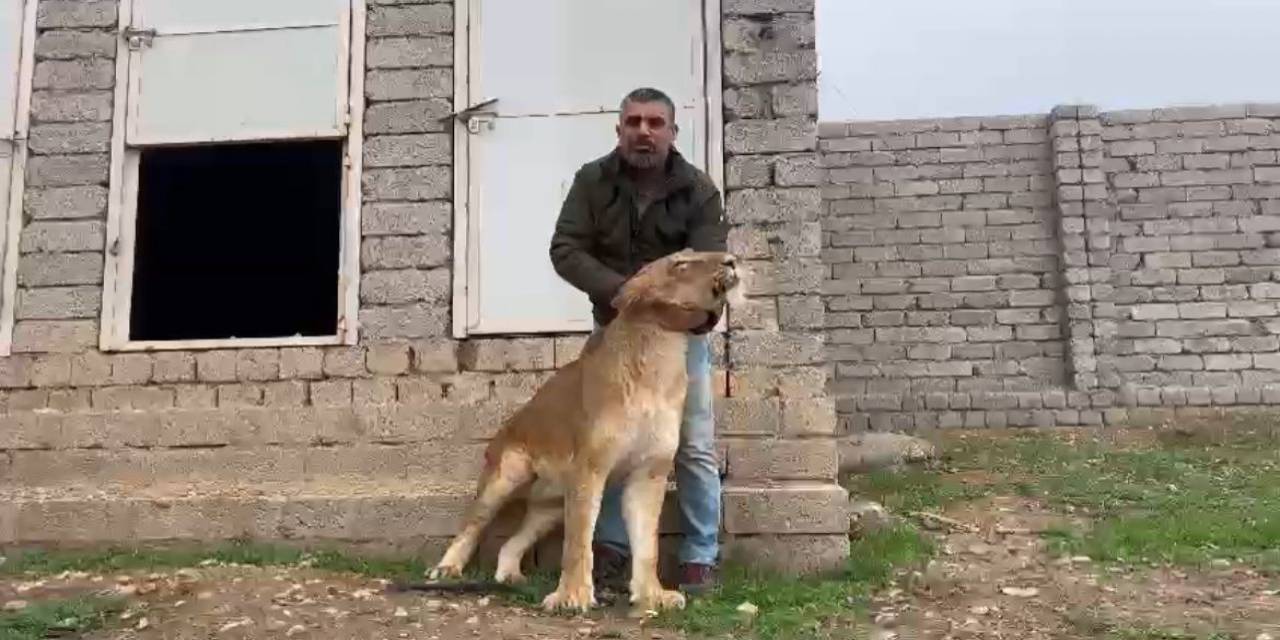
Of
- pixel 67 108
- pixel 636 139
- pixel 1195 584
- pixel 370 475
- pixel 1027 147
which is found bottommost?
pixel 1195 584

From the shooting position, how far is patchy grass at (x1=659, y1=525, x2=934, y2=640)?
12.8ft

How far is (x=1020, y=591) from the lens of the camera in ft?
14.9

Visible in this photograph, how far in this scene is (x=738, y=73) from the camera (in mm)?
5414

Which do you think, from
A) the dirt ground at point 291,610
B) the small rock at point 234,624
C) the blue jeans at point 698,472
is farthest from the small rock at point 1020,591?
the small rock at point 234,624

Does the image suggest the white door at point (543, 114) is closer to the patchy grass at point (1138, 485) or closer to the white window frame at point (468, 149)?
the white window frame at point (468, 149)

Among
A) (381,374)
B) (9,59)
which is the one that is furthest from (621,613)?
(9,59)

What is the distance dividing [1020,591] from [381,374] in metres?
3.09

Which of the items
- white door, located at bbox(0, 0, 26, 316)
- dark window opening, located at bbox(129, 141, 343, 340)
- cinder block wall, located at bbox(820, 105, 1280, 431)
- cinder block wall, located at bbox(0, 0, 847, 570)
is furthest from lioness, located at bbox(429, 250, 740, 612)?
cinder block wall, located at bbox(820, 105, 1280, 431)

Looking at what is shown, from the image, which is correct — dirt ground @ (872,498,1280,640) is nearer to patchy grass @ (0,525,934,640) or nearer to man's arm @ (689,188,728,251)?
patchy grass @ (0,525,934,640)

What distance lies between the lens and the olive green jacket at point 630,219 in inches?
171

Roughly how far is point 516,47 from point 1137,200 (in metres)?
7.52

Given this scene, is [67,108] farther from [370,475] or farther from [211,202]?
[370,475]

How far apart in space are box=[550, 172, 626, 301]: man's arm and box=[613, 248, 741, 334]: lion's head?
13 cm

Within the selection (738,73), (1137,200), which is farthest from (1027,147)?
(738,73)
